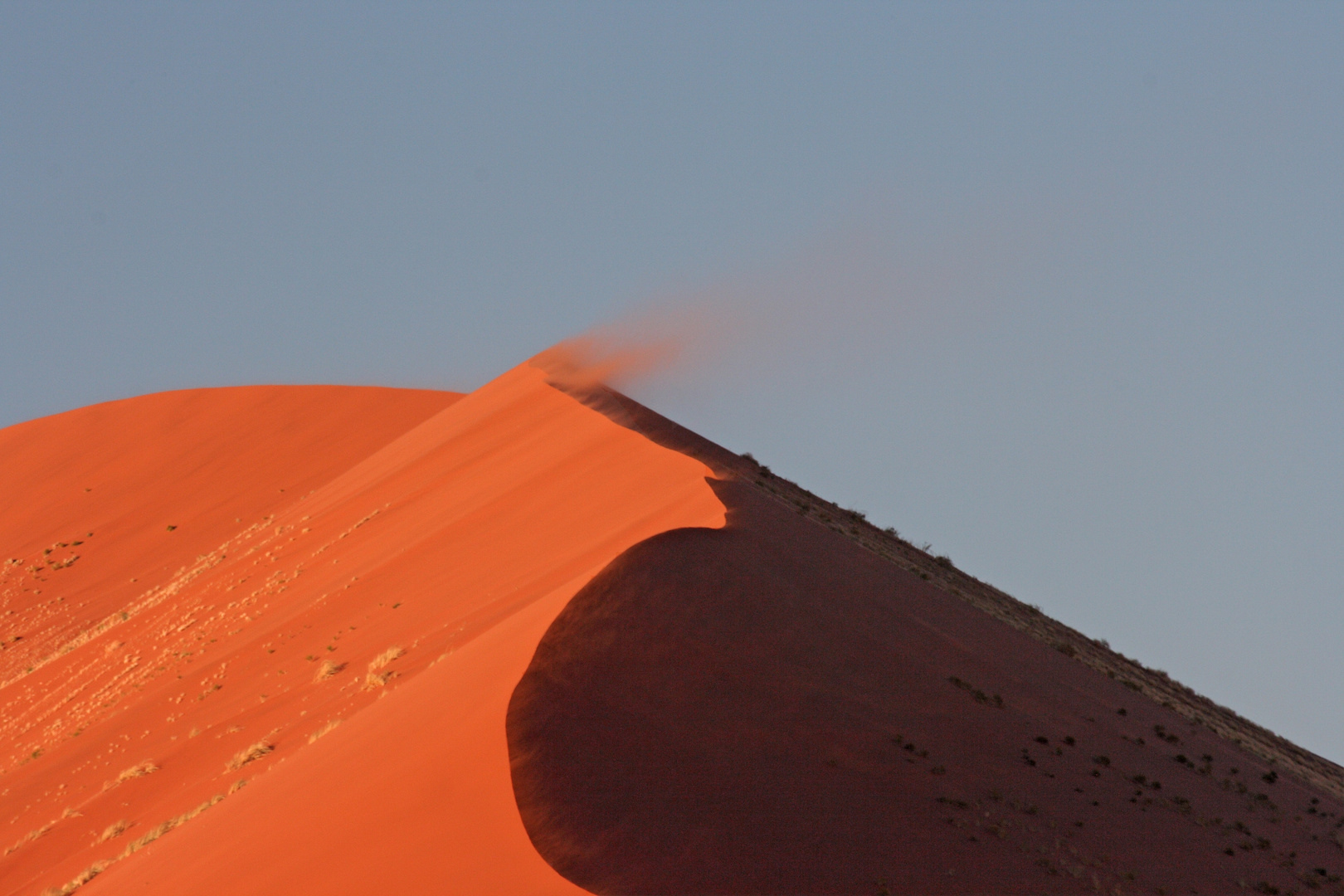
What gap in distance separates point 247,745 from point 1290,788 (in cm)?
1199

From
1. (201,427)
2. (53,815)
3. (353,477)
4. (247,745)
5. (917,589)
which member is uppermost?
(201,427)

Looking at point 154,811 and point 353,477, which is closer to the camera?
point 154,811

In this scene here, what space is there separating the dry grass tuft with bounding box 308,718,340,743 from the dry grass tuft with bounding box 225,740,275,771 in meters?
0.61

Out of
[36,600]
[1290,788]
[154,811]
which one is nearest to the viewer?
[154,811]

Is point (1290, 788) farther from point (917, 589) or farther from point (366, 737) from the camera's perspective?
point (366, 737)

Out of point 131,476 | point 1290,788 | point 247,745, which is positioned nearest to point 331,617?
point 247,745

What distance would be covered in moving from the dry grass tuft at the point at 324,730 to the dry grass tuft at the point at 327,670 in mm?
1955

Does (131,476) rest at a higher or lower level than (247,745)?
higher

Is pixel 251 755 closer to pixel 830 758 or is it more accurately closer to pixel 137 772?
pixel 137 772

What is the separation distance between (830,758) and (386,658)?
5.58 meters

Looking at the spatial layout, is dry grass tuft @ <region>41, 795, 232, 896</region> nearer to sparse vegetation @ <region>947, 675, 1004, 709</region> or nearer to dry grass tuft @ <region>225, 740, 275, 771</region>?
dry grass tuft @ <region>225, 740, 275, 771</region>

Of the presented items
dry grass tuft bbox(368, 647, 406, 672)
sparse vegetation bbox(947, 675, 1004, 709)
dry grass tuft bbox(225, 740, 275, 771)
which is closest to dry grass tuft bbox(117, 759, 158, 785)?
dry grass tuft bbox(225, 740, 275, 771)

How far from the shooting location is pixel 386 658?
13.2 meters

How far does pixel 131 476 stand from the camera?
38.5 metres
